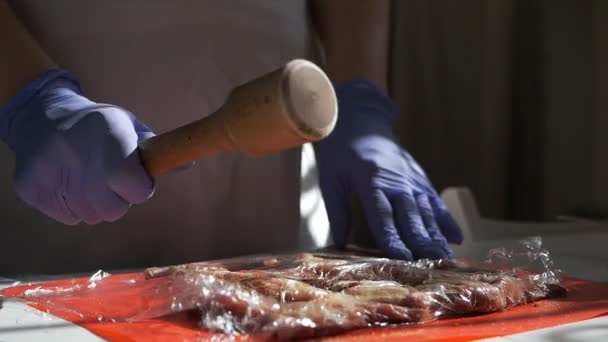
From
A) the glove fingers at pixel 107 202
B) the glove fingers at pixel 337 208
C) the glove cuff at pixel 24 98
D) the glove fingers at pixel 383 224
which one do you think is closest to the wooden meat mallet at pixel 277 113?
the glove fingers at pixel 107 202

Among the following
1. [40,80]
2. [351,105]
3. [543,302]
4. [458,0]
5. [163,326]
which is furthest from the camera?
[458,0]

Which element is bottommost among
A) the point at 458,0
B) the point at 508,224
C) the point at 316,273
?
the point at 508,224

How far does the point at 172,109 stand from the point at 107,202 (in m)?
0.41

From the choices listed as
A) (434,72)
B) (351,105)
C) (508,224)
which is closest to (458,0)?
→ (434,72)

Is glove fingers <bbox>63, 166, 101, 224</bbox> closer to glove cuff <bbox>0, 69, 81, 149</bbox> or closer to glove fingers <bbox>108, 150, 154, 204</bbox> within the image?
glove fingers <bbox>108, 150, 154, 204</bbox>

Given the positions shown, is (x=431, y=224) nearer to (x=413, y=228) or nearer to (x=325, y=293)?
(x=413, y=228)

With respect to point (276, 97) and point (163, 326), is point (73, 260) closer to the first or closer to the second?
point (163, 326)

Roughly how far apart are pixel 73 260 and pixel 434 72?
6.03 ft

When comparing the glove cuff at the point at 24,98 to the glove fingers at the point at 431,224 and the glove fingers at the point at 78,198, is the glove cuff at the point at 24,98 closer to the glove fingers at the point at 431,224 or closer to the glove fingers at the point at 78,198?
the glove fingers at the point at 78,198

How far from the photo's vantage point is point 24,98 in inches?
44.6

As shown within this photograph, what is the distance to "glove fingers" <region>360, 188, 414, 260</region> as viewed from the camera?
127 centimetres

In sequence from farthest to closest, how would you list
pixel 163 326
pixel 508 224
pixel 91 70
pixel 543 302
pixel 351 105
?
pixel 508 224, pixel 351 105, pixel 91 70, pixel 543 302, pixel 163 326

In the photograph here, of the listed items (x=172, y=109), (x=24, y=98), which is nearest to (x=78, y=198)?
(x=24, y=98)

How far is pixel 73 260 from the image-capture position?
4.38 feet
